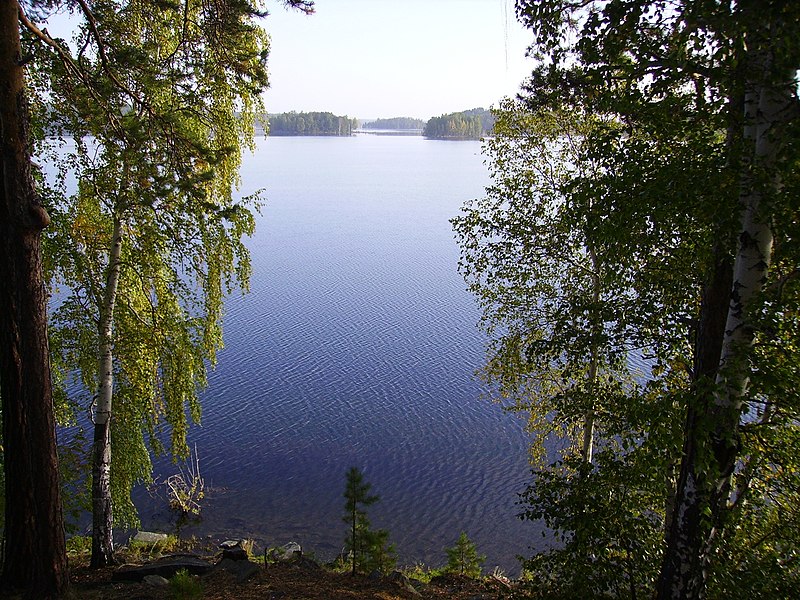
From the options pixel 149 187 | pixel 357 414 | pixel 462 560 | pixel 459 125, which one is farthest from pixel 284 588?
pixel 459 125

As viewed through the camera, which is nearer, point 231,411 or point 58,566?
point 58,566

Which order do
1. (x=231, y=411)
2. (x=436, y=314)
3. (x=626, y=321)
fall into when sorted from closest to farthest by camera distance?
(x=626, y=321) → (x=231, y=411) → (x=436, y=314)

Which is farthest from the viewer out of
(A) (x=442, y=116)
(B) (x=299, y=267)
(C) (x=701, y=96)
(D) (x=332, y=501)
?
(A) (x=442, y=116)

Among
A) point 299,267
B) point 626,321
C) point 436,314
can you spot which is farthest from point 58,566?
point 299,267

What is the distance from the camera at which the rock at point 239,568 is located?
7497 millimetres

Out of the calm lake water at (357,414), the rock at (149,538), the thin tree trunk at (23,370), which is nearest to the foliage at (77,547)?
the rock at (149,538)

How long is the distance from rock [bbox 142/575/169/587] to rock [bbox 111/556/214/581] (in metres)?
0.21

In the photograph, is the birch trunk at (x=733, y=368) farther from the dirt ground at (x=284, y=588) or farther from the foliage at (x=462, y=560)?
the foliage at (x=462, y=560)

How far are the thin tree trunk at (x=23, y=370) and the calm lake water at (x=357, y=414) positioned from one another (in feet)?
31.8

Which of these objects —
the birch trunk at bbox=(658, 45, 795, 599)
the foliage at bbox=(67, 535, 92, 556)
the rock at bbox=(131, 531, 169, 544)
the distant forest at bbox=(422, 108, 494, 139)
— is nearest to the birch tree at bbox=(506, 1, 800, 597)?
the birch trunk at bbox=(658, 45, 795, 599)

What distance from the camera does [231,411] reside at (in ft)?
68.2

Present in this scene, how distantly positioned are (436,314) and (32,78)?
74.3ft

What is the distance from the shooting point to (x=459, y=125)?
145375mm

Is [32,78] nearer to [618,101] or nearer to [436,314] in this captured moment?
[618,101]
